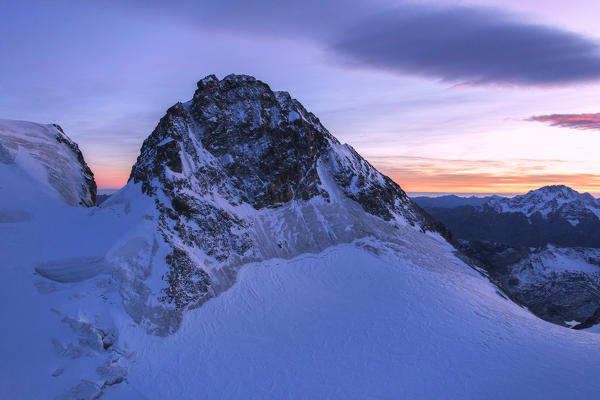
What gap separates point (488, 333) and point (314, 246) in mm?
18450

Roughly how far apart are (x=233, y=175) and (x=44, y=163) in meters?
21.2

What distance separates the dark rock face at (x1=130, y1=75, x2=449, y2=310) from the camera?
30.0 meters

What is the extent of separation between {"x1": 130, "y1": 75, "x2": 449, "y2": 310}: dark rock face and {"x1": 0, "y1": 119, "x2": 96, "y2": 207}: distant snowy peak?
9.32 metres

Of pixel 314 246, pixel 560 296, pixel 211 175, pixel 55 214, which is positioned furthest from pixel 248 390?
pixel 560 296

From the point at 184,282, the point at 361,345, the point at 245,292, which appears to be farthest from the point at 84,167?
the point at 361,345

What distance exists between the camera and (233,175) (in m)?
39.1

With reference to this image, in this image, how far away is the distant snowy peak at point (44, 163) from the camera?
35.1m

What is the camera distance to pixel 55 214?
1262 inches

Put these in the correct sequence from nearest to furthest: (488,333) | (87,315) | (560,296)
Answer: (87,315) < (488,333) < (560,296)

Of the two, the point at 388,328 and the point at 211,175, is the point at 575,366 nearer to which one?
the point at 388,328

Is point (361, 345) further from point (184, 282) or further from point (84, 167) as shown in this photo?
point (84, 167)

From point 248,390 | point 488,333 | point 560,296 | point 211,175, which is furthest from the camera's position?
point 560,296

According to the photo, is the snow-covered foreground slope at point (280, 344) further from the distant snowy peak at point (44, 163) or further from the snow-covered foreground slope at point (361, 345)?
the distant snowy peak at point (44, 163)

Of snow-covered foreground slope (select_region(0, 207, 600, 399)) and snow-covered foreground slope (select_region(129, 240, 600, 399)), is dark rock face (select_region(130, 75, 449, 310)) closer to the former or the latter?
snow-covered foreground slope (select_region(0, 207, 600, 399))
